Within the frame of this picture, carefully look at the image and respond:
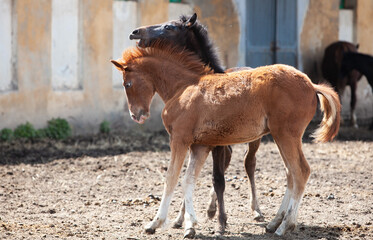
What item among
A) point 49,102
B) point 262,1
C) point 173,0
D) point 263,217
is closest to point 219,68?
point 263,217

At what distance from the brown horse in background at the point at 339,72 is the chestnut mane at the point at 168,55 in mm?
8976

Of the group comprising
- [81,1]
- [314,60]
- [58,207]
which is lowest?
[58,207]

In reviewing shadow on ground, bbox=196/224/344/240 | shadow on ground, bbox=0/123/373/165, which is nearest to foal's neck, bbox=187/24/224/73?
shadow on ground, bbox=196/224/344/240

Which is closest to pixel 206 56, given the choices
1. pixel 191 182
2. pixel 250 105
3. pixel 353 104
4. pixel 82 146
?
pixel 250 105

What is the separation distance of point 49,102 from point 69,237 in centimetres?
628

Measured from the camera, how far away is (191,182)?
5.53 metres

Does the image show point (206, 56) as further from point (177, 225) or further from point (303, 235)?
point (303, 235)

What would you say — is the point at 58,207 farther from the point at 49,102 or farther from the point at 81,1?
the point at 81,1

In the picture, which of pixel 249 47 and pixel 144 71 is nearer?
pixel 144 71

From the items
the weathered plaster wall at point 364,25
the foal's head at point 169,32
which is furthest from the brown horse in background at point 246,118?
the weathered plaster wall at point 364,25

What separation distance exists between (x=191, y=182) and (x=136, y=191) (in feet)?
7.00

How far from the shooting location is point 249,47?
14.3 meters

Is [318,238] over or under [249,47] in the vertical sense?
under

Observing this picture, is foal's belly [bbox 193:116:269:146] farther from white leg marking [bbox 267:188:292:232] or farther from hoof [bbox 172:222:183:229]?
hoof [bbox 172:222:183:229]
